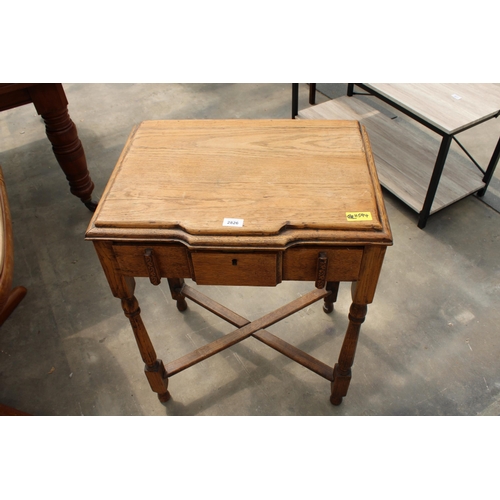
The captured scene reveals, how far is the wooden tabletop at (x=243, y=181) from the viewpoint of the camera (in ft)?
4.11

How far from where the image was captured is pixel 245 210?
50.4 inches

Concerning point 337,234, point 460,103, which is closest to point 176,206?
point 337,234

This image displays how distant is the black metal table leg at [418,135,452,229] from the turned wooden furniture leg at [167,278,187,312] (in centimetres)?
140

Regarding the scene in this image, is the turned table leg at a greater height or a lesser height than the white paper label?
lesser

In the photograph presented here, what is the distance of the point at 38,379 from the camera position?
6.72 feet

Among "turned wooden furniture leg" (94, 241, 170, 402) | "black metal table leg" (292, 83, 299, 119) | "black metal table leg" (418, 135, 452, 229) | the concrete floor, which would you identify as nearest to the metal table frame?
"black metal table leg" (418, 135, 452, 229)

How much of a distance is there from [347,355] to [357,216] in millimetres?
622

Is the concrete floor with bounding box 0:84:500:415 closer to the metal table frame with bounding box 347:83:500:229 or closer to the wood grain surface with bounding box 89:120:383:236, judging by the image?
the metal table frame with bounding box 347:83:500:229

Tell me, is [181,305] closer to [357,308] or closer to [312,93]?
[357,308]

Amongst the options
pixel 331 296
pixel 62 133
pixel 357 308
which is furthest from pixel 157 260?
pixel 62 133

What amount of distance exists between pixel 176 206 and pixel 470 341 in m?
1.56

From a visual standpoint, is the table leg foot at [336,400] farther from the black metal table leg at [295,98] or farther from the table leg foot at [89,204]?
the black metal table leg at [295,98]

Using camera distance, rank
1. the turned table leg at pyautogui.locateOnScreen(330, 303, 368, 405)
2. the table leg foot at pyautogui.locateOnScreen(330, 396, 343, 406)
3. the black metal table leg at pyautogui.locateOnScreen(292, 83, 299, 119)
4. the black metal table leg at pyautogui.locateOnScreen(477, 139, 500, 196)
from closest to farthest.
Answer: the turned table leg at pyautogui.locateOnScreen(330, 303, 368, 405)
the table leg foot at pyautogui.locateOnScreen(330, 396, 343, 406)
the black metal table leg at pyautogui.locateOnScreen(477, 139, 500, 196)
the black metal table leg at pyautogui.locateOnScreen(292, 83, 299, 119)

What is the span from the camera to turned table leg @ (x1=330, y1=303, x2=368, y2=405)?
1488 millimetres
